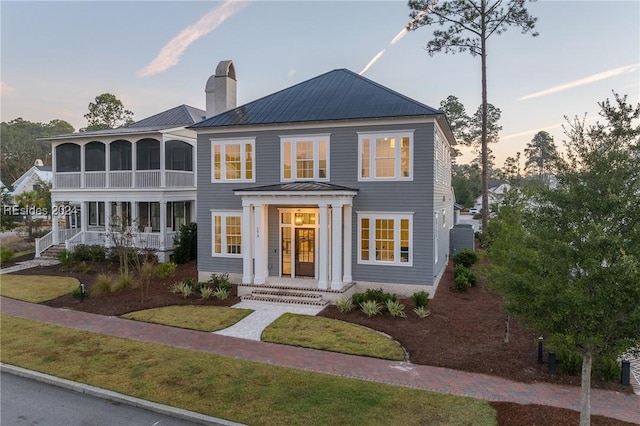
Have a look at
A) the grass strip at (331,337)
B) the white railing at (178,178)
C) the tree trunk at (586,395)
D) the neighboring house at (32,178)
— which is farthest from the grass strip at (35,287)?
the neighboring house at (32,178)

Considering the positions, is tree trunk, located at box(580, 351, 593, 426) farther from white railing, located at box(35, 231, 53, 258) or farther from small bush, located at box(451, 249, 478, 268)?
white railing, located at box(35, 231, 53, 258)

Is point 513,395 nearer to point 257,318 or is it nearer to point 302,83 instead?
point 257,318

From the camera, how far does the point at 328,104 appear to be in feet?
53.5

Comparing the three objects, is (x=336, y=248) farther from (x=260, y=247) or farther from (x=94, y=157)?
(x=94, y=157)

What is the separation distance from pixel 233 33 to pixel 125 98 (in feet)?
106

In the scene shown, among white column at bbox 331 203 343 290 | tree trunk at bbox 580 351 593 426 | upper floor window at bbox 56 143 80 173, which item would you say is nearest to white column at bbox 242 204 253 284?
white column at bbox 331 203 343 290

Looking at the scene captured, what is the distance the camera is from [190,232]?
71.8ft

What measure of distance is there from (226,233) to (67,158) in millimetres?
15030

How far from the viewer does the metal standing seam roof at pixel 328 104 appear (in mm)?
14984

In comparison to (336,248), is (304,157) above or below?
above

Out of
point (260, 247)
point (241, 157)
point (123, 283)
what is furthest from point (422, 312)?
point (123, 283)

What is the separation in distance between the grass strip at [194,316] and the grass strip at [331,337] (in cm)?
156

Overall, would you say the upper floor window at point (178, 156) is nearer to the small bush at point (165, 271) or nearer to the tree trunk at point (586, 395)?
the small bush at point (165, 271)

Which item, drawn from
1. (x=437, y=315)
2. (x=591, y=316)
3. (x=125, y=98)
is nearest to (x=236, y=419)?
(x=591, y=316)
